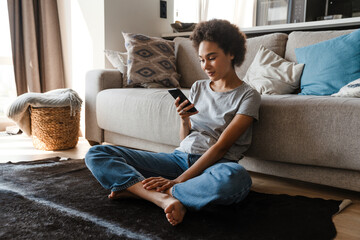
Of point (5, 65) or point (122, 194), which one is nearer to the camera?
point (122, 194)

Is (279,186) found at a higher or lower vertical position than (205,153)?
lower

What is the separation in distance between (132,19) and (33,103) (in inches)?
49.1

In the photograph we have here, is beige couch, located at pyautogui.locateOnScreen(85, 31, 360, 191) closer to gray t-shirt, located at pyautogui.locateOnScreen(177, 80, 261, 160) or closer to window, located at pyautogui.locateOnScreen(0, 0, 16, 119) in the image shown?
gray t-shirt, located at pyautogui.locateOnScreen(177, 80, 261, 160)

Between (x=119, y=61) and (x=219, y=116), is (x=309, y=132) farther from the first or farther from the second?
(x=119, y=61)

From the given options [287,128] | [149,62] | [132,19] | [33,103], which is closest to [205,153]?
[287,128]

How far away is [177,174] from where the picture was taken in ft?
4.72

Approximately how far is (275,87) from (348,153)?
2.20 feet

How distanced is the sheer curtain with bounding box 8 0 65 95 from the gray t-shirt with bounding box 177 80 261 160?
2.18 metres

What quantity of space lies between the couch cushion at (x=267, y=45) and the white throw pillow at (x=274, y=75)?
99 millimetres

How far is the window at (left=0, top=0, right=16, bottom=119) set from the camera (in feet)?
10.4

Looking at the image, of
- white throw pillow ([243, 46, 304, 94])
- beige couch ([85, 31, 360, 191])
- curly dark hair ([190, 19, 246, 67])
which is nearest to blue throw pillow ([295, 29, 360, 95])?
white throw pillow ([243, 46, 304, 94])

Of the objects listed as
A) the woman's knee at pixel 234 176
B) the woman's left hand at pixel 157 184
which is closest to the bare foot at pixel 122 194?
the woman's left hand at pixel 157 184

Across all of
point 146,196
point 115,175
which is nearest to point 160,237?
point 146,196

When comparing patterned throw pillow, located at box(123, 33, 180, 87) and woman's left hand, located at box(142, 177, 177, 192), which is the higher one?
patterned throw pillow, located at box(123, 33, 180, 87)
